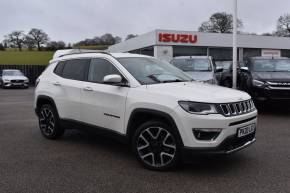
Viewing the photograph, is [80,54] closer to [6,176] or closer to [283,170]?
[6,176]

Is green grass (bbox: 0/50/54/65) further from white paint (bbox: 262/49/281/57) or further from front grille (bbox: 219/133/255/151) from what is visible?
front grille (bbox: 219/133/255/151)

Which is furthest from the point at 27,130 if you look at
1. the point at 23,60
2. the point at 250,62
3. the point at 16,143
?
the point at 23,60

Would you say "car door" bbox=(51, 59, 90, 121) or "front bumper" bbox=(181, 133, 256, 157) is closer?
"front bumper" bbox=(181, 133, 256, 157)

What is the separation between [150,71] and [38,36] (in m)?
77.1

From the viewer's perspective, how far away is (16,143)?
717 centimetres

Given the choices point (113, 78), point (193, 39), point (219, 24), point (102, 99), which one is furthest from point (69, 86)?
point (219, 24)

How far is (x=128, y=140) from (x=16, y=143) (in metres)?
2.69

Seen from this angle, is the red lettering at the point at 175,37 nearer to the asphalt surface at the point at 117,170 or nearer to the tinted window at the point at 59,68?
the asphalt surface at the point at 117,170

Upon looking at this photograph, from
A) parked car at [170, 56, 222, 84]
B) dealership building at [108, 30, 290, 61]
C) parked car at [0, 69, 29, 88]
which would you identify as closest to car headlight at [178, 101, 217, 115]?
parked car at [170, 56, 222, 84]

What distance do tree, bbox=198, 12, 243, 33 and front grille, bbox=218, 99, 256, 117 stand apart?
5749 cm

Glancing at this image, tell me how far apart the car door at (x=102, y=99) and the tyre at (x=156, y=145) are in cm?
43

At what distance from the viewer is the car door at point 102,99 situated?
5680mm

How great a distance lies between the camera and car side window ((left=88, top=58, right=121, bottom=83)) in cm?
612

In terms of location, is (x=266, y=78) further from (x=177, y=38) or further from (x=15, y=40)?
(x=15, y=40)
